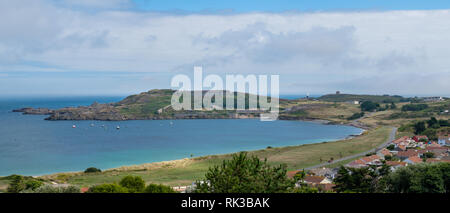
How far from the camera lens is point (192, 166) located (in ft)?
119

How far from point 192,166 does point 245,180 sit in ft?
87.7

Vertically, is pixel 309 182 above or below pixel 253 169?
below

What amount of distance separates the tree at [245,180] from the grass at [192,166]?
15476 mm

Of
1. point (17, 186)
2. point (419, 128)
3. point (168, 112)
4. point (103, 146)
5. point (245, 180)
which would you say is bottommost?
point (103, 146)

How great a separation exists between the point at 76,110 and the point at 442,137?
305 ft

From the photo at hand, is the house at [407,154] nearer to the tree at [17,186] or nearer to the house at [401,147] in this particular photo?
the house at [401,147]

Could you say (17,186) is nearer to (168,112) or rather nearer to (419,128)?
(419,128)

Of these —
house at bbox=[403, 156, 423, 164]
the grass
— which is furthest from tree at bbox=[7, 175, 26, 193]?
house at bbox=[403, 156, 423, 164]

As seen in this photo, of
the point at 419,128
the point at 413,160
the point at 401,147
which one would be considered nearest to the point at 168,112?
the point at 419,128

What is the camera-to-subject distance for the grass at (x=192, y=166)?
2878 cm

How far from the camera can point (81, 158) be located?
43719 mm

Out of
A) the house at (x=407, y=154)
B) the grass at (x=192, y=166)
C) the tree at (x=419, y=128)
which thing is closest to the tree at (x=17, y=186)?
the grass at (x=192, y=166)
